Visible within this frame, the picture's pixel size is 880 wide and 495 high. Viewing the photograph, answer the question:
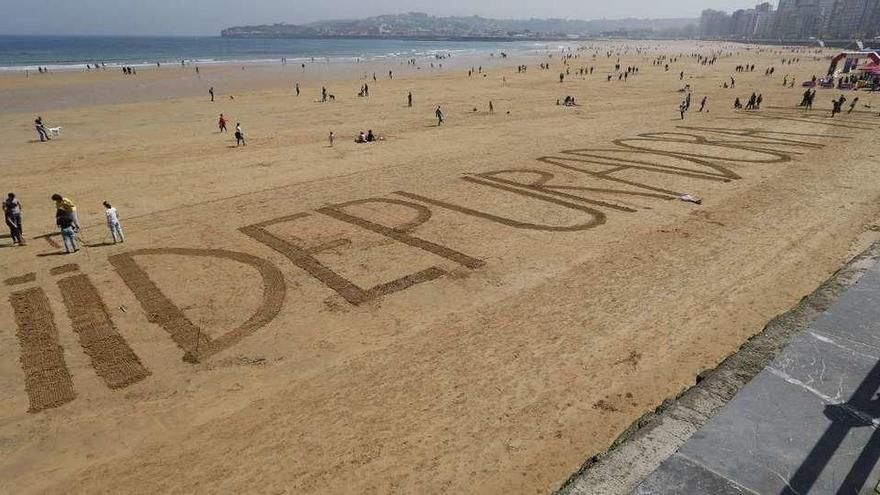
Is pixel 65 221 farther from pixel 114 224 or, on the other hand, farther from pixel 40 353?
pixel 40 353

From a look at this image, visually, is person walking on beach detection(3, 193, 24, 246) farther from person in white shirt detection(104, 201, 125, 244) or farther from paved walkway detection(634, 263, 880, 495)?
paved walkway detection(634, 263, 880, 495)

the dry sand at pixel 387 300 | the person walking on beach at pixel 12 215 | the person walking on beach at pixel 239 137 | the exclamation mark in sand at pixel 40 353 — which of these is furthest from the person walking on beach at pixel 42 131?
the exclamation mark in sand at pixel 40 353

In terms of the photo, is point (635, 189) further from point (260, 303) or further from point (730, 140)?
point (260, 303)

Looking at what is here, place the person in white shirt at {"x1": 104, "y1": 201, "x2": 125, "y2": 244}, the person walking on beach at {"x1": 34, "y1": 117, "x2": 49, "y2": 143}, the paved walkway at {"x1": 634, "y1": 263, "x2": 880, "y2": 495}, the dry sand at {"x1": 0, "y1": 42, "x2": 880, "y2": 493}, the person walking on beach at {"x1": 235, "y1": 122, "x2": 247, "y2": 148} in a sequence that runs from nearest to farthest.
→ the paved walkway at {"x1": 634, "y1": 263, "x2": 880, "y2": 495} → the dry sand at {"x1": 0, "y1": 42, "x2": 880, "y2": 493} → the person in white shirt at {"x1": 104, "y1": 201, "x2": 125, "y2": 244} → the person walking on beach at {"x1": 235, "y1": 122, "x2": 247, "y2": 148} → the person walking on beach at {"x1": 34, "y1": 117, "x2": 49, "y2": 143}

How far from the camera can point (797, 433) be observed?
626 centimetres

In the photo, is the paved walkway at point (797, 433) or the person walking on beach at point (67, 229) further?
the person walking on beach at point (67, 229)

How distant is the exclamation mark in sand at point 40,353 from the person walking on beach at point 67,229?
2.45 metres

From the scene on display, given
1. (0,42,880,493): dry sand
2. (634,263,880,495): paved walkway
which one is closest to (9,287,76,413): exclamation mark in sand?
(0,42,880,493): dry sand

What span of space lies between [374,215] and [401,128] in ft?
59.5

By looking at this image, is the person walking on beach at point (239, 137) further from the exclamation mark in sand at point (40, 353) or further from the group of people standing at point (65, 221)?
the exclamation mark in sand at point (40, 353)

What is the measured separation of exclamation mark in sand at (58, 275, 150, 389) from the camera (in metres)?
9.32

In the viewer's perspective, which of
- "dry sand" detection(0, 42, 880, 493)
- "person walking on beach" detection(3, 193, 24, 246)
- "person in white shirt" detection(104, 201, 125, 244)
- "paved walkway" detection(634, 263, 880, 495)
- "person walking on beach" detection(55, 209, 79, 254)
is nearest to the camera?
"paved walkway" detection(634, 263, 880, 495)

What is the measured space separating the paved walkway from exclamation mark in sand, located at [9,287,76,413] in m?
9.54

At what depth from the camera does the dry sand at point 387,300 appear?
7.62m
